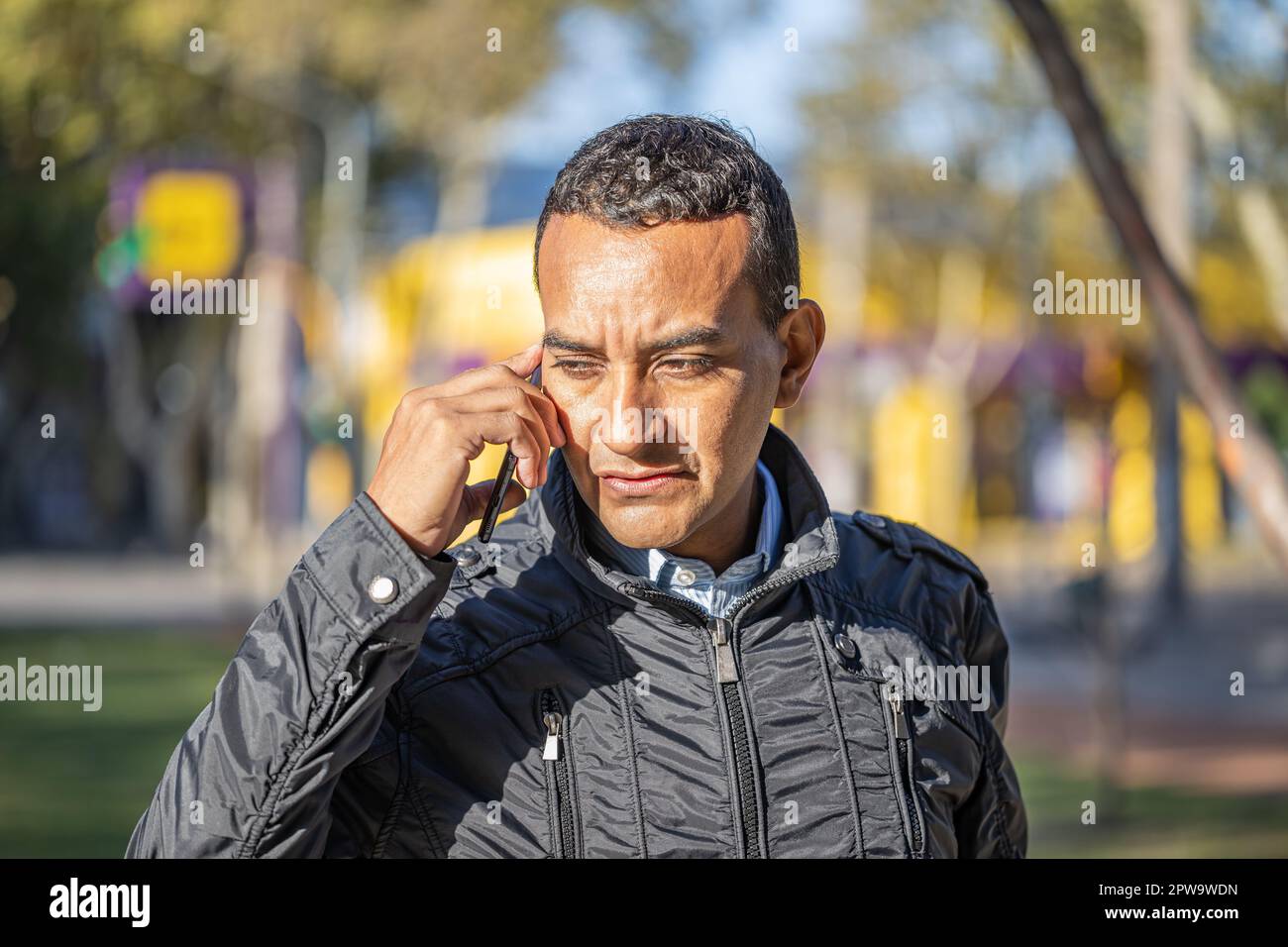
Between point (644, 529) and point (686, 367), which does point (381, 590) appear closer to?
point (644, 529)

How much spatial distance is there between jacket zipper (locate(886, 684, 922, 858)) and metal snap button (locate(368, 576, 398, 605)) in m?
0.69

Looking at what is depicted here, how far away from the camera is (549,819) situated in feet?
6.86

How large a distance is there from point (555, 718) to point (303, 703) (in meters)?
0.35

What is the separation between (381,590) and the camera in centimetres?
193

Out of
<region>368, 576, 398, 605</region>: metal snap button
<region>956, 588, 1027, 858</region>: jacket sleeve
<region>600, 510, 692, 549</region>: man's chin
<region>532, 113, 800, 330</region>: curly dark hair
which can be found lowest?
<region>956, 588, 1027, 858</region>: jacket sleeve

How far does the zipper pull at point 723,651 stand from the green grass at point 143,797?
428 cm

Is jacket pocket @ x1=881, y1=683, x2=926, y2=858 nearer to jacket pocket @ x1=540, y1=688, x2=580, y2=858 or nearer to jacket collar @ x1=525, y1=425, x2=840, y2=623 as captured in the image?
jacket collar @ x1=525, y1=425, x2=840, y2=623

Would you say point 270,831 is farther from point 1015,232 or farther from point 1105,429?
point 1015,232

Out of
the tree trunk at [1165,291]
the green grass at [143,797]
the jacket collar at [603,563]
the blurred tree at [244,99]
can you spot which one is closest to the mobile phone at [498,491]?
the jacket collar at [603,563]

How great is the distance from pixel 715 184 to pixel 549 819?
795 mm

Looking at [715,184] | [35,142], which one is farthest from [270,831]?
[35,142]

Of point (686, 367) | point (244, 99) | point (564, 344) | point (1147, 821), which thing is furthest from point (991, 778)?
point (244, 99)

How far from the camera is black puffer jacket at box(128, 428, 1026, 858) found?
1.93 metres

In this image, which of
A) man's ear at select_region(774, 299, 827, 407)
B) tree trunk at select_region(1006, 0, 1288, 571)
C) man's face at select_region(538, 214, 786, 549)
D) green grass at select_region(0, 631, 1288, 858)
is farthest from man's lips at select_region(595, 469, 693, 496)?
green grass at select_region(0, 631, 1288, 858)
